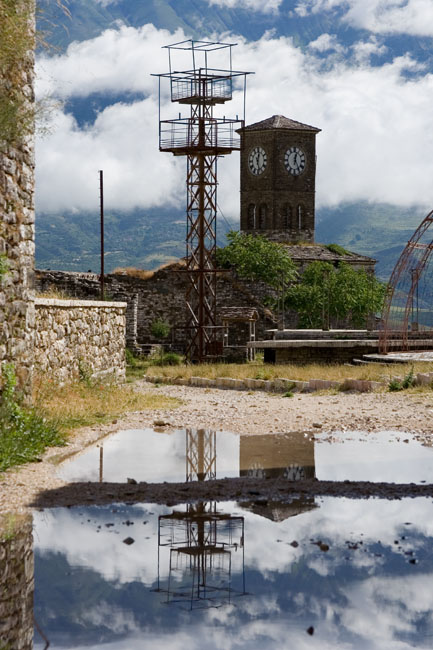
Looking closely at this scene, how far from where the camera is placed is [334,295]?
46156 mm

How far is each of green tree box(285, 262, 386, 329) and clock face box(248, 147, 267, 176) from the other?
1254 cm

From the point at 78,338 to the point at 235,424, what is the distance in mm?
4194

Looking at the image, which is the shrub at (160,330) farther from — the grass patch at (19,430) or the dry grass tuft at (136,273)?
the grass patch at (19,430)

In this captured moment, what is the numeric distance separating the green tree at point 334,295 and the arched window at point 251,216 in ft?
38.1

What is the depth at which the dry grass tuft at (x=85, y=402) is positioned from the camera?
10.9 metres

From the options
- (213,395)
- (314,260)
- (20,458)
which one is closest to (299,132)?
(314,260)

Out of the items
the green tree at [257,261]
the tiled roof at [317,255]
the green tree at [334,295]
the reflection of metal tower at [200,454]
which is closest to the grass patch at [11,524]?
the reflection of metal tower at [200,454]

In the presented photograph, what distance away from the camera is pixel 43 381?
40.2ft

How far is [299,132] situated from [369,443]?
5161cm

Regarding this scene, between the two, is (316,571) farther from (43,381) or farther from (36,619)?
(43,381)

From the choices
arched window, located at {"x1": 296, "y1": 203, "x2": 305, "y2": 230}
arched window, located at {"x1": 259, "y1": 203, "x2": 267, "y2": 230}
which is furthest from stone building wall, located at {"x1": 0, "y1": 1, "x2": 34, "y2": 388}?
arched window, located at {"x1": 296, "y1": 203, "x2": 305, "y2": 230}

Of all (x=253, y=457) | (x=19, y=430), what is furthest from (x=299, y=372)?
(x=19, y=430)

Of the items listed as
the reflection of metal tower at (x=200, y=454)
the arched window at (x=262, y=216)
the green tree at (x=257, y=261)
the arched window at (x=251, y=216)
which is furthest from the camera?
the arched window at (x=251, y=216)

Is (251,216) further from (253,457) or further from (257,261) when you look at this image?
(253,457)
